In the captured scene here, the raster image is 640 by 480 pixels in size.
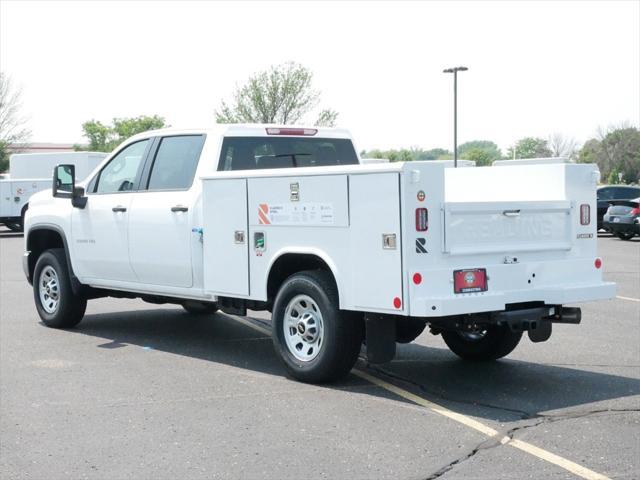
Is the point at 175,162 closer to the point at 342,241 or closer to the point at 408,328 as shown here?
the point at 342,241

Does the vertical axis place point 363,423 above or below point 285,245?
below

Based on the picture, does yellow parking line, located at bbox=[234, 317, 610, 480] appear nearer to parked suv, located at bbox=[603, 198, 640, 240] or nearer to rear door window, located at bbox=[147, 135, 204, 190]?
rear door window, located at bbox=[147, 135, 204, 190]

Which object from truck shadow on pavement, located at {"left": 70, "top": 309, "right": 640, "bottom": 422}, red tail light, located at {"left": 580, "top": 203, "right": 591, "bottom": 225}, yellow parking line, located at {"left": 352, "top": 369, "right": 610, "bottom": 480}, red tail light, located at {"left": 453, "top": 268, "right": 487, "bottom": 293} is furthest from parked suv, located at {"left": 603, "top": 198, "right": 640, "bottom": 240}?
red tail light, located at {"left": 453, "top": 268, "right": 487, "bottom": 293}

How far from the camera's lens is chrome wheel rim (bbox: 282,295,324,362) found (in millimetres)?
7887

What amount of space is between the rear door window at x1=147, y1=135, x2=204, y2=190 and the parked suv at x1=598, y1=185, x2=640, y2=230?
913 inches

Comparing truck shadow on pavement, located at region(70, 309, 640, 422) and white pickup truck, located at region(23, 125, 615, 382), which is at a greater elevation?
white pickup truck, located at region(23, 125, 615, 382)

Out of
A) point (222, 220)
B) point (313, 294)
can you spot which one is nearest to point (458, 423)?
point (313, 294)

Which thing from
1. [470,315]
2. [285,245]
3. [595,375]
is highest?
[285,245]

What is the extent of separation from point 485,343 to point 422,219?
6.99 feet

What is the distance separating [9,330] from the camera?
11.1m

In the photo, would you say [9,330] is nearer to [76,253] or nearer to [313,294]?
[76,253]

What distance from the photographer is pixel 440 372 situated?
847 cm

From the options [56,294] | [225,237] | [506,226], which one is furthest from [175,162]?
[506,226]

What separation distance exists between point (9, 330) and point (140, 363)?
2782mm
